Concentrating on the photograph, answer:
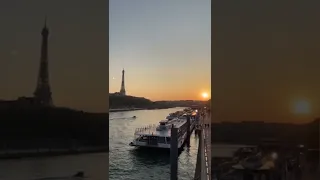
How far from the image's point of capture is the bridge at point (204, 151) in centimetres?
321

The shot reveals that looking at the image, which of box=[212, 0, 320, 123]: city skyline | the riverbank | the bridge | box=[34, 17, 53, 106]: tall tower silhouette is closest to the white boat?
the bridge

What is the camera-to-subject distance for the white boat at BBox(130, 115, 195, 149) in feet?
12.5

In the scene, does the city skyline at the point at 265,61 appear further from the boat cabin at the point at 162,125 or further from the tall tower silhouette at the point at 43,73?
the tall tower silhouette at the point at 43,73

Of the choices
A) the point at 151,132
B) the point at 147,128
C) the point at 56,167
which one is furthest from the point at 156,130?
the point at 56,167

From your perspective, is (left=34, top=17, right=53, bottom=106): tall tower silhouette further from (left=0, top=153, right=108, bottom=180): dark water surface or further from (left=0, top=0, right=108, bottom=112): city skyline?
(left=0, top=153, right=108, bottom=180): dark water surface

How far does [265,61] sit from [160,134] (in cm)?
162

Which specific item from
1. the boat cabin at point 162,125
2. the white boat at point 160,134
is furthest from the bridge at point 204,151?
the boat cabin at point 162,125

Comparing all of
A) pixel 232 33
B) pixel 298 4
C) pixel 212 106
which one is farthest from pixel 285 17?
pixel 212 106

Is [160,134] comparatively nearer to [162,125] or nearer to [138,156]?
[162,125]

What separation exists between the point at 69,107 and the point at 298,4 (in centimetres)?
204

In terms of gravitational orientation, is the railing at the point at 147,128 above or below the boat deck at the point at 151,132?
above

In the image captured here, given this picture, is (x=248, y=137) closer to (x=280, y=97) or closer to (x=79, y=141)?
(x=280, y=97)

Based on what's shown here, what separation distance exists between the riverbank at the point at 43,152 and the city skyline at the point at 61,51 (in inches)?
13.8

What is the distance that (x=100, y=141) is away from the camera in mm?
3061
